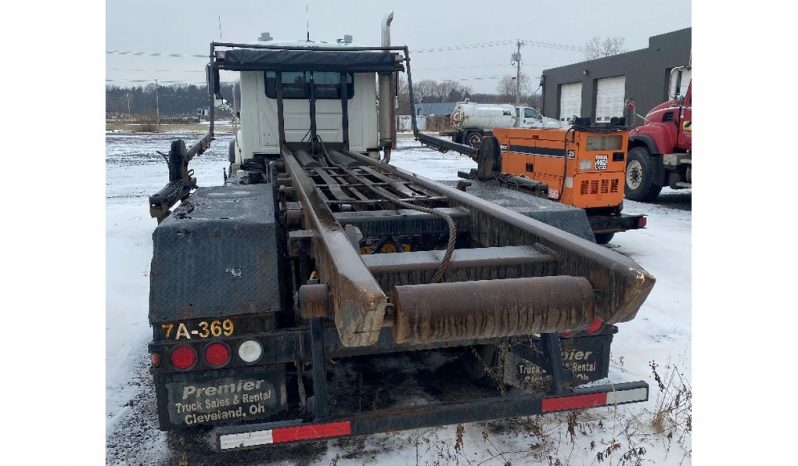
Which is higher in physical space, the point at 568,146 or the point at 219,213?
the point at 568,146

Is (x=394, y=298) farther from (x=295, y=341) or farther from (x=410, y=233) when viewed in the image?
(x=410, y=233)

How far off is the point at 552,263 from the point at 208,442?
2176mm

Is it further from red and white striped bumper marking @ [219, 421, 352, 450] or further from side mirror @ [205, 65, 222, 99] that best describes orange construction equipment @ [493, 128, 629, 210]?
red and white striped bumper marking @ [219, 421, 352, 450]

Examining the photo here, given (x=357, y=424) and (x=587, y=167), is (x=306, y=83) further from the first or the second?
Answer: (x=357, y=424)

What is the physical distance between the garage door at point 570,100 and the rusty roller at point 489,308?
37962 millimetres

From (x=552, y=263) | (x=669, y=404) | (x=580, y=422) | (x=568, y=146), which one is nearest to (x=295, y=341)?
(x=552, y=263)

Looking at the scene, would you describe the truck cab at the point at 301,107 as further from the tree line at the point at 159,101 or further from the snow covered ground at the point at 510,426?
the tree line at the point at 159,101

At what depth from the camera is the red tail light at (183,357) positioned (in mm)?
2822

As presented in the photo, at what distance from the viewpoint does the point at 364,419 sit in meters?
2.65

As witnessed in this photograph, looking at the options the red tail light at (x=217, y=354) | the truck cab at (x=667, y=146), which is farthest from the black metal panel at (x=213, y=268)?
the truck cab at (x=667, y=146)

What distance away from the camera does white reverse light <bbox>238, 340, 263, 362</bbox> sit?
2.88 metres

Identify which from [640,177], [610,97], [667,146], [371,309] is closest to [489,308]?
[371,309]

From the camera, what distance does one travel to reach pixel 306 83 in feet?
22.9

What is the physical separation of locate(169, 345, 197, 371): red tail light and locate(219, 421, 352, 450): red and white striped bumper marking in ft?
1.31
